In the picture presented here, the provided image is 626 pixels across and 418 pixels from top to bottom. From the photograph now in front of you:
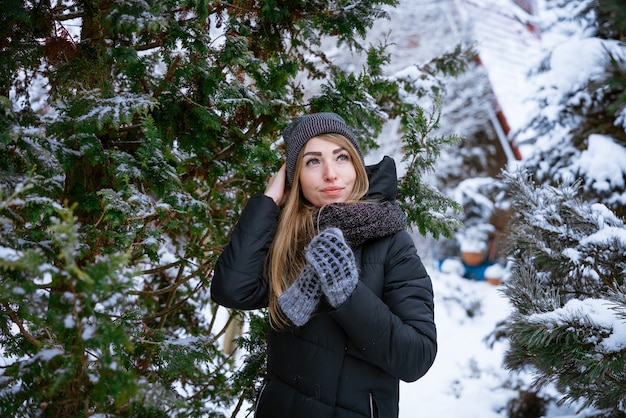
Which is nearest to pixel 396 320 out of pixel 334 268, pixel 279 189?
pixel 334 268

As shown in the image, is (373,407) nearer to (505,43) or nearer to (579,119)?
(579,119)

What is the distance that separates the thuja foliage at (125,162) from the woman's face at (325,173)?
1.33 ft

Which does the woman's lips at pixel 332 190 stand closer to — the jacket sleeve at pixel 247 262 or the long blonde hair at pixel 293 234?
the long blonde hair at pixel 293 234

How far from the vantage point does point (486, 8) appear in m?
12.6

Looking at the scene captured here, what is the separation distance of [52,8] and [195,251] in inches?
49.6

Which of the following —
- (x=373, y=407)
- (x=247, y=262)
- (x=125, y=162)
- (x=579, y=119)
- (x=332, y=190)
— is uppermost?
Answer: (x=579, y=119)

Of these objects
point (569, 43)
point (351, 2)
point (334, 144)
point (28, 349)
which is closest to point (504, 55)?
point (569, 43)

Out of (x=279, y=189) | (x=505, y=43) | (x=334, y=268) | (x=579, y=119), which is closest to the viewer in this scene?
(x=334, y=268)

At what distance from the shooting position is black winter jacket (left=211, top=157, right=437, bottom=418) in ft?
5.25

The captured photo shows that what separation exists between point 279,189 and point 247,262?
1.27 feet

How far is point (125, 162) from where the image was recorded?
6.35ft

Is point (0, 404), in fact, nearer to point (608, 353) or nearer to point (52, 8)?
point (52, 8)

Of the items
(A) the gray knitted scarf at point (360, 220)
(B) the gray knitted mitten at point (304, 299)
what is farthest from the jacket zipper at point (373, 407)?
(A) the gray knitted scarf at point (360, 220)

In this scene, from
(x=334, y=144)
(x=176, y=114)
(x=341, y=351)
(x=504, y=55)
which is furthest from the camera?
(x=504, y=55)
